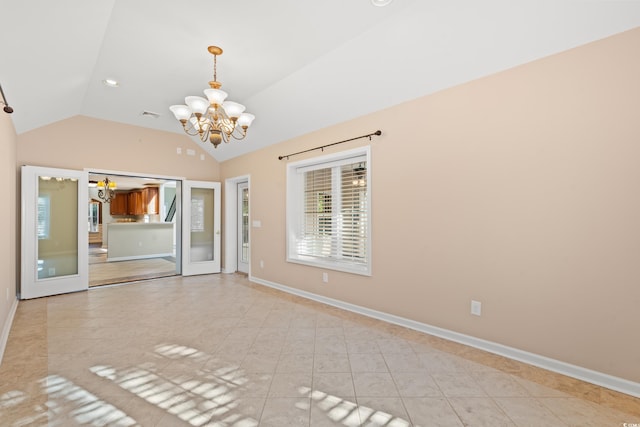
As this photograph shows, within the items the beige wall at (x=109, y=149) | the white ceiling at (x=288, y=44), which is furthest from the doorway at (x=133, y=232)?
the white ceiling at (x=288, y=44)

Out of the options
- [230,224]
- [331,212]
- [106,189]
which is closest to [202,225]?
[230,224]

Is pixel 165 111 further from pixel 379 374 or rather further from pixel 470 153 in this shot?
pixel 379 374

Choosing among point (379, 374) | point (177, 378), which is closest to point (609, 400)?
point (379, 374)

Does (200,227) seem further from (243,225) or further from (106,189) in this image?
(106,189)

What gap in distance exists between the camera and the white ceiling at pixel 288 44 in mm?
2143

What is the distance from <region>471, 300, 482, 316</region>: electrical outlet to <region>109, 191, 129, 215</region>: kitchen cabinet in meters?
12.7

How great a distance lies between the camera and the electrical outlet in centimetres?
266

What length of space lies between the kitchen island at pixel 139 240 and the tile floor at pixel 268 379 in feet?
16.1

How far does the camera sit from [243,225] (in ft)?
20.6

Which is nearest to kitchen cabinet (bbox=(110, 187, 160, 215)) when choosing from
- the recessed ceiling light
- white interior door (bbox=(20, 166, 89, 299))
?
white interior door (bbox=(20, 166, 89, 299))

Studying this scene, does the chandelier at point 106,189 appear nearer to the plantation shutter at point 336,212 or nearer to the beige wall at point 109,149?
the beige wall at point 109,149

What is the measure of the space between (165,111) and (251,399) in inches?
178

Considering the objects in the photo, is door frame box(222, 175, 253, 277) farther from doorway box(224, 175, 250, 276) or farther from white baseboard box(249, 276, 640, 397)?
white baseboard box(249, 276, 640, 397)

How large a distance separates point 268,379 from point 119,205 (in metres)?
12.2
